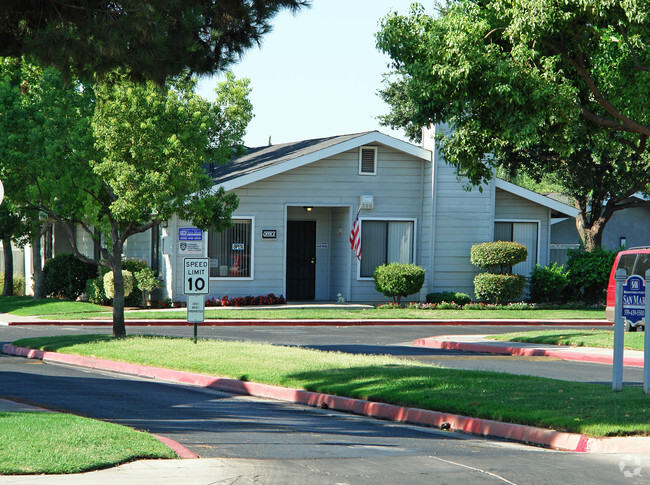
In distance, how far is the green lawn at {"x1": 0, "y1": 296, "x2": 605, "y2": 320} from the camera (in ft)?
82.2

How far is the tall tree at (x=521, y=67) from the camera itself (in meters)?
14.8

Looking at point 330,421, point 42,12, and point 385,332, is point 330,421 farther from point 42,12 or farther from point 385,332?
point 385,332

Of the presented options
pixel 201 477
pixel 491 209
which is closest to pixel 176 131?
pixel 201 477

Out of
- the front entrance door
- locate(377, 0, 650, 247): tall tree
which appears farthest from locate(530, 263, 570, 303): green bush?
locate(377, 0, 650, 247): tall tree

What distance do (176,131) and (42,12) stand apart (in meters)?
7.09

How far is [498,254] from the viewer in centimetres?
2920

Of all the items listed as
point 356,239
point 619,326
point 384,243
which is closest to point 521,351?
point 619,326

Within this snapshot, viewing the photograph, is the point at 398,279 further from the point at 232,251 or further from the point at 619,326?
the point at 619,326

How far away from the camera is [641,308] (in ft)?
38.7

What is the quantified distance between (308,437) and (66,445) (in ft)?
8.57

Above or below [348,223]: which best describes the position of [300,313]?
below

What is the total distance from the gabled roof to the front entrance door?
2582 mm

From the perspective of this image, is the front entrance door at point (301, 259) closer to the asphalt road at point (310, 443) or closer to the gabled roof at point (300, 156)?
the gabled roof at point (300, 156)

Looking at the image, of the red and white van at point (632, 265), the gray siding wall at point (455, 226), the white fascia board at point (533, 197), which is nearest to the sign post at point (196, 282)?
the red and white van at point (632, 265)
